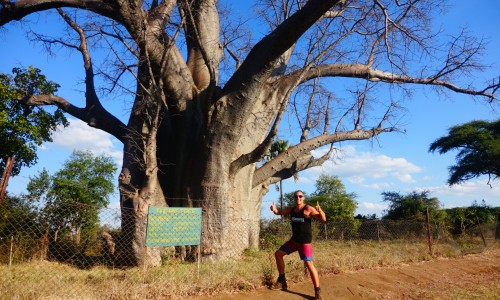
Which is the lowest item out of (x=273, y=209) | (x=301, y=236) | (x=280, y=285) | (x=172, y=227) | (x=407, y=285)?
(x=407, y=285)

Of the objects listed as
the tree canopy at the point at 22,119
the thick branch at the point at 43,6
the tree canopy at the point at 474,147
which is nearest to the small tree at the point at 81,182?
the tree canopy at the point at 22,119

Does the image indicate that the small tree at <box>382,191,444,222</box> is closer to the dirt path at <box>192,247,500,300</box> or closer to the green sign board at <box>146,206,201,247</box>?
the dirt path at <box>192,247,500,300</box>

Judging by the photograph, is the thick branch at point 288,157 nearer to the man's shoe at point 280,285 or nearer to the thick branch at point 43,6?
the man's shoe at point 280,285

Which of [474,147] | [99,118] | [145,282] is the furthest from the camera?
[474,147]

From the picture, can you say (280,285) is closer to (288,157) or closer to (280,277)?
(280,277)

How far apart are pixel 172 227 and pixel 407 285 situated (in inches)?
169

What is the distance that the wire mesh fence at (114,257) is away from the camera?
5211 millimetres

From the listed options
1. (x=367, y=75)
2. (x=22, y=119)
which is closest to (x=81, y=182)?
(x=22, y=119)

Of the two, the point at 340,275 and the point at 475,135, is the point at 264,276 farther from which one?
the point at 475,135

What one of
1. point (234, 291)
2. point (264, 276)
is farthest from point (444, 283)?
point (234, 291)

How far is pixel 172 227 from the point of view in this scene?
6.10m

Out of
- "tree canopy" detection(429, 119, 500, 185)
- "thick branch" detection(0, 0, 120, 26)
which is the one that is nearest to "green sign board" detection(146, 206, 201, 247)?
"thick branch" detection(0, 0, 120, 26)

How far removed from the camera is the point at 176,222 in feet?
20.2

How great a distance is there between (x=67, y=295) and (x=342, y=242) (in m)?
11.6
